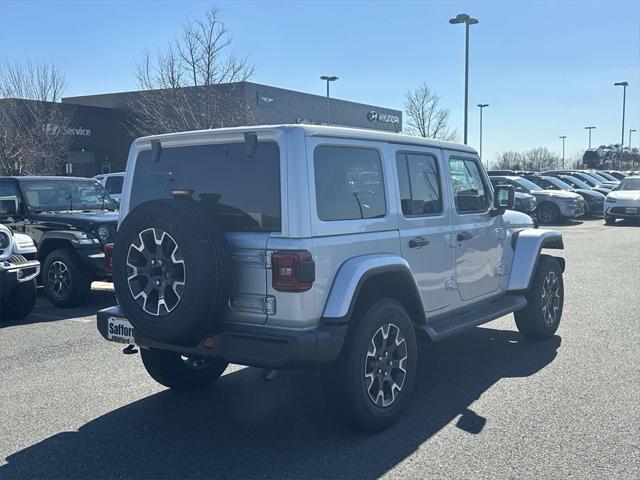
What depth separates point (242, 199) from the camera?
4.23 m

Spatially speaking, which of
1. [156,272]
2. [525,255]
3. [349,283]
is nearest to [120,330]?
[156,272]

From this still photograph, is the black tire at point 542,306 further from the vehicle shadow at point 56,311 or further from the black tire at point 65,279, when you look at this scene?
the black tire at point 65,279

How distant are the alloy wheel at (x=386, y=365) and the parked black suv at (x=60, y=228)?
5.17 meters

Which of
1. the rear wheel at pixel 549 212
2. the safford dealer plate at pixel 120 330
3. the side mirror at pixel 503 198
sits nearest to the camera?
the safford dealer plate at pixel 120 330

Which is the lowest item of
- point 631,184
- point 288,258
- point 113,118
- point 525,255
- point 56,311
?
point 56,311

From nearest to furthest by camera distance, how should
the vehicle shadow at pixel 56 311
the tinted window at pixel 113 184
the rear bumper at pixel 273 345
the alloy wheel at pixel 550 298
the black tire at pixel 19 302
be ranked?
the rear bumper at pixel 273 345 → the alloy wheel at pixel 550 298 → the black tire at pixel 19 302 → the vehicle shadow at pixel 56 311 → the tinted window at pixel 113 184

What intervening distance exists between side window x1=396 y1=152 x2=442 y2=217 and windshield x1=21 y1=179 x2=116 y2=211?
632 centimetres

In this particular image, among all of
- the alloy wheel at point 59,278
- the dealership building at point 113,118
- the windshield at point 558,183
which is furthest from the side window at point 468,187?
the dealership building at point 113,118

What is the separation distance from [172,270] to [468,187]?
2955 mm

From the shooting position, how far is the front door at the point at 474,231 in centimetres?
553

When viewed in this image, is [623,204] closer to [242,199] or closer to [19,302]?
[19,302]

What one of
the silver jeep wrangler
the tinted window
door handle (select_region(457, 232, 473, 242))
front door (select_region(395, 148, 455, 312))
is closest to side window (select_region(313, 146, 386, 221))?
the silver jeep wrangler

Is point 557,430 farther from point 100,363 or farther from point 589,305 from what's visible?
point 589,305

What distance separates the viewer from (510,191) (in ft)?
20.3
